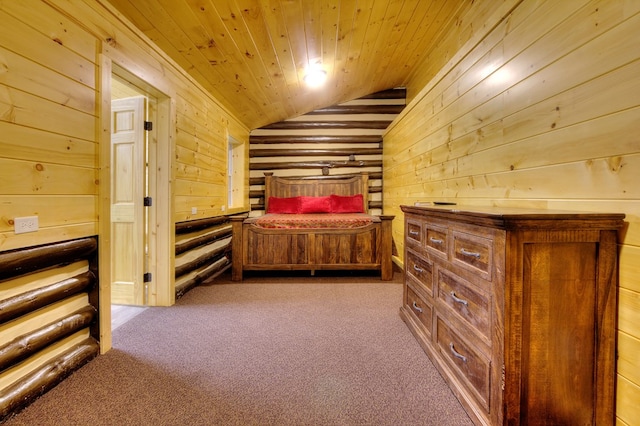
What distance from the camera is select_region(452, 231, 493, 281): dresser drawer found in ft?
4.17

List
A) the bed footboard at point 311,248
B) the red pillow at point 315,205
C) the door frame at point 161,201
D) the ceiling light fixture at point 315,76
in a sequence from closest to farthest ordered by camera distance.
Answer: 1. the door frame at point 161,201
2. the ceiling light fixture at point 315,76
3. the bed footboard at point 311,248
4. the red pillow at point 315,205

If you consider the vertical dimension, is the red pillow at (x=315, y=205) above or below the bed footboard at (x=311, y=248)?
above

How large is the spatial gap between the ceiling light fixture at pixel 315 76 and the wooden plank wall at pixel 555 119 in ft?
5.03

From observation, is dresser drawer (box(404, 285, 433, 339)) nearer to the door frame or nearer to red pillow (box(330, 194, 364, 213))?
the door frame

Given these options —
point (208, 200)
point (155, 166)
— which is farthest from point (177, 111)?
point (208, 200)

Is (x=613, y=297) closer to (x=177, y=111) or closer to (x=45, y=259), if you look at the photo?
(x=45, y=259)

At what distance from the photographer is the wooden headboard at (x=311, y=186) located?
5.43 meters

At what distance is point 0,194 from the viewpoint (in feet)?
4.54

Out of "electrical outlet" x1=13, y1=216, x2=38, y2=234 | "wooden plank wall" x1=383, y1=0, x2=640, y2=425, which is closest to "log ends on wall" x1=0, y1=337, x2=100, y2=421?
"electrical outlet" x1=13, y1=216, x2=38, y2=234

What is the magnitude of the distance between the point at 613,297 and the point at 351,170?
15.0 feet

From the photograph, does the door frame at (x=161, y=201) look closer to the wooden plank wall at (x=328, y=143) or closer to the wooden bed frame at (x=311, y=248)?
the wooden bed frame at (x=311, y=248)

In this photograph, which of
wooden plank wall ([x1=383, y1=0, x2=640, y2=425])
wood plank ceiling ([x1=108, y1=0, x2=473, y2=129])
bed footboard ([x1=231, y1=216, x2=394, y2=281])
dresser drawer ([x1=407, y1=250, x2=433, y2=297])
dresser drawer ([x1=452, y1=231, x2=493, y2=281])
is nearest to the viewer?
wooden plank wall ([x1=383, y1=0, x2=640, y2=425])

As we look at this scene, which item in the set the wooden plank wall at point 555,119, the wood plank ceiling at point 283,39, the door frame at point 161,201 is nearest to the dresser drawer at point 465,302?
the wooden plank wall at point 555,119

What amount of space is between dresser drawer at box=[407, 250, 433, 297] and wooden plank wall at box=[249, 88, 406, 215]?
337 cm
